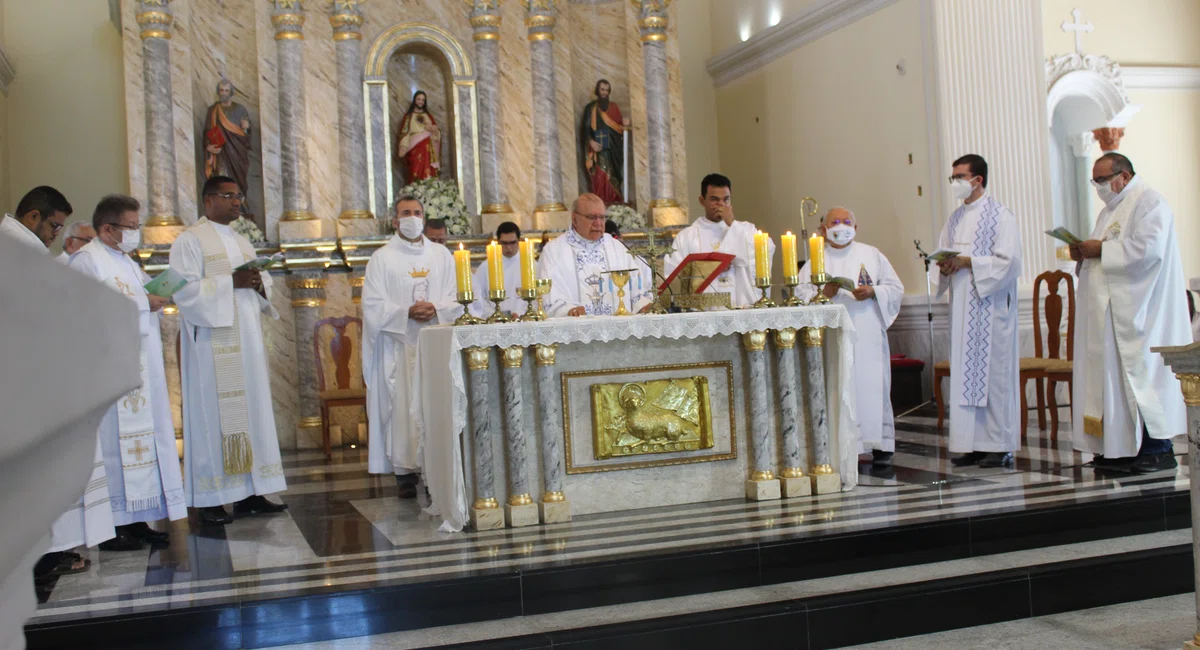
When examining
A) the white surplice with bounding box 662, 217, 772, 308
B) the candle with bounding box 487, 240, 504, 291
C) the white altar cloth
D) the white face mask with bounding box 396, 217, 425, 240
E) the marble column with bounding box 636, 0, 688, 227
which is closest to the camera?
the white altar cloth

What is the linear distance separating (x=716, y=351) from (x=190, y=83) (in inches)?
281

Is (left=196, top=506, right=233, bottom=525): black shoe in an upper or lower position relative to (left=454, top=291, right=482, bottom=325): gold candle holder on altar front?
lower

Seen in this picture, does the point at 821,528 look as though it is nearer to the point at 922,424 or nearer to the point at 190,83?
the point at 922,424

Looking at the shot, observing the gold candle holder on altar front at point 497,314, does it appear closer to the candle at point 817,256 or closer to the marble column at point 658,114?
the candle at point 817,256

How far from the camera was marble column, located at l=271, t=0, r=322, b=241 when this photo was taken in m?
A: 10.8

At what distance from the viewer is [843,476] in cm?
602

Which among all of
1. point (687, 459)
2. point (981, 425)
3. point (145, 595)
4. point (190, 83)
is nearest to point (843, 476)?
point (687, 459)

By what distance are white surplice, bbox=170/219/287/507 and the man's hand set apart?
925 mm

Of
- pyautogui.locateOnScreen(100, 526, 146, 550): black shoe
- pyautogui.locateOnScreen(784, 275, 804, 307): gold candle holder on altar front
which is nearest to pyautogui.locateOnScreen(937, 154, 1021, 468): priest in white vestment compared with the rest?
pyautogui.locateOnScreen(784, 275, 804, 307): gold candle holder on altar front

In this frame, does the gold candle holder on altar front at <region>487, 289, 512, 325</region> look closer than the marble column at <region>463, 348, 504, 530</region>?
No

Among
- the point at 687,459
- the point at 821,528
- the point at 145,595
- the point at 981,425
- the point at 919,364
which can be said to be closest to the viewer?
the point at 145,595

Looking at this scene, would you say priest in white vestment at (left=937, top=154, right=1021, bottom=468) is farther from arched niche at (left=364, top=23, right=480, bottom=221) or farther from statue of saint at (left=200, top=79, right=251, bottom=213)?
statue of saint at (left=200, top=79, right=251, bottom=213)

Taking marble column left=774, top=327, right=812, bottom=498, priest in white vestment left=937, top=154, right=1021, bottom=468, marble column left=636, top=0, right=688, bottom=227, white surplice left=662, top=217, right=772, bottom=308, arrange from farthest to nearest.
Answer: marble column left=636, top=0, right=688, bottom=227 < white surplice left=662, top=217, right=772, bottom=308 < priest in white vestment left=937, top=154, right=1021, bottom=468 < marble column left=774, top=327, right=812, bottom=498

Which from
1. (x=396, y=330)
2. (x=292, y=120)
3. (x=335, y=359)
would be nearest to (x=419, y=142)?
(x=292, y=120)
